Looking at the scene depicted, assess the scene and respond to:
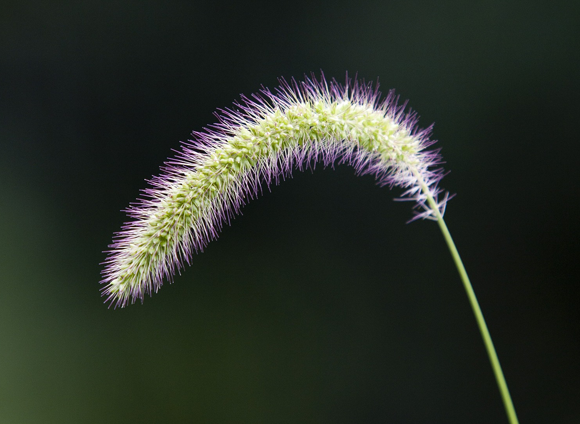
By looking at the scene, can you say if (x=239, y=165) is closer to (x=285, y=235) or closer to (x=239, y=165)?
(x=239, y=165)

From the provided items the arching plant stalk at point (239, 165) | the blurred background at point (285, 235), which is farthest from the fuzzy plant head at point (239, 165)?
the blurred background at point (285, 235)

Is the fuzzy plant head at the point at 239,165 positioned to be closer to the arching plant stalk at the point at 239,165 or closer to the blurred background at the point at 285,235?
the arching plant stalk at the point at 239,165

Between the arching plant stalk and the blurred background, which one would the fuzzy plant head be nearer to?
the arching plant stalk

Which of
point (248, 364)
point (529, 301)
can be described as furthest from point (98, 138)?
point (529, 301)

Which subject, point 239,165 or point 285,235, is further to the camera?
point 285,235

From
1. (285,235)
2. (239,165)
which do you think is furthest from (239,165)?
(285,235)

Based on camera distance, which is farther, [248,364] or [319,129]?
[248,364]

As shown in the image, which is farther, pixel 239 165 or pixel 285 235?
pixel 285 235

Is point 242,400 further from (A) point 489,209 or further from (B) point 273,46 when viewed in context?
(B) point 273,46
